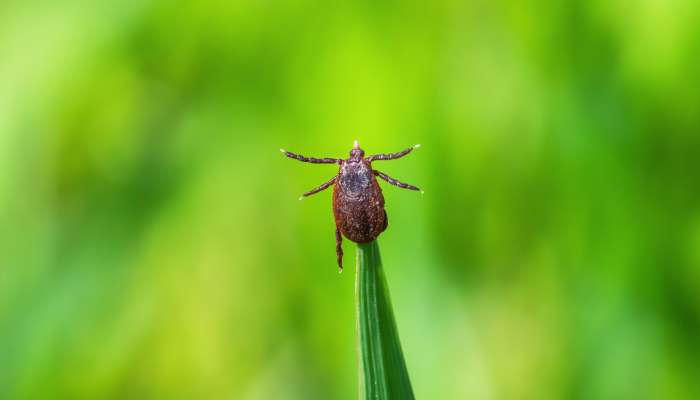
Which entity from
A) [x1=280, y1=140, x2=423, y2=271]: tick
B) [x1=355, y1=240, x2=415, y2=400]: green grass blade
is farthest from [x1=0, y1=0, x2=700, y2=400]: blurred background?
[x1=355, y1=240, x2=415, y2=400]: green grass blade

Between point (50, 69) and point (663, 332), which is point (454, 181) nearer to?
point (663, 332)

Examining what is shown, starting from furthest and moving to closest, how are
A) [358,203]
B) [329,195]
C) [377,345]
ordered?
[329,195] < [358,203] < [377,345]

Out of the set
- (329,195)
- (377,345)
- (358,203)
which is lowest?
(377,345)

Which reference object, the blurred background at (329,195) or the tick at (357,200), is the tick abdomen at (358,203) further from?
the blurred background at (329,195)

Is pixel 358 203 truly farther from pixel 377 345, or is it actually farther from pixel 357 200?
pixel 377 345

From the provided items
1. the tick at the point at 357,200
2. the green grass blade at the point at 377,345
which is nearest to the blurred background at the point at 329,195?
the tick at the point at 357,200

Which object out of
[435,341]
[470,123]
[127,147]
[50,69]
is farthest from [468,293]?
[50,69]

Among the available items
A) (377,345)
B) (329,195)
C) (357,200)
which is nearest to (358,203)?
(357,200)
